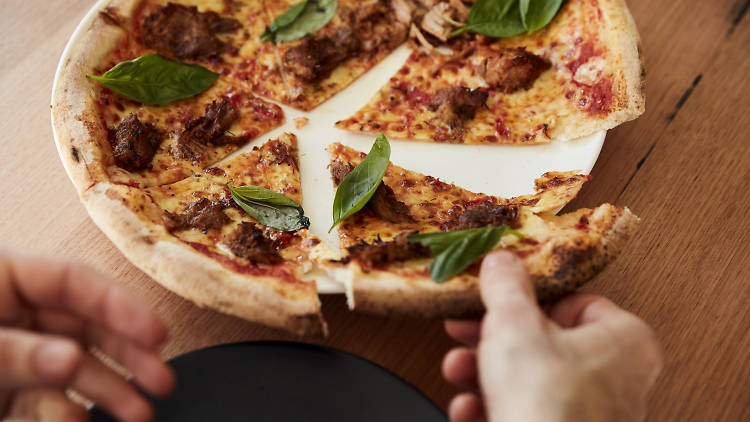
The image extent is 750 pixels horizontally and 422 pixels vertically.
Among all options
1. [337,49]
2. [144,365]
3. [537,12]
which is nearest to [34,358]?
[144,365]

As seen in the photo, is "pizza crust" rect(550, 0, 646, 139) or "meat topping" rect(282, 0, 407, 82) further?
"meat topping" rect(282, 0, 407, 82)

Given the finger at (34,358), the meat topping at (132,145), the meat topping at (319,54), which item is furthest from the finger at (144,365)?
the meat topping at (319,54)

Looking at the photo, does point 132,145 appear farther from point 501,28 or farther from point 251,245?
point 501,28

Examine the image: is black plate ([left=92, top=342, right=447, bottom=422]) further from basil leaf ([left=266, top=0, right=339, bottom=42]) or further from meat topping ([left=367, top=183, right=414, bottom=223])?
basil leaf ([left=266, top=0, right=339, bottom=42])

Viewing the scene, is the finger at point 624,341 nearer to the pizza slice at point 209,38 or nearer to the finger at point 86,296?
the finger at point 86,296

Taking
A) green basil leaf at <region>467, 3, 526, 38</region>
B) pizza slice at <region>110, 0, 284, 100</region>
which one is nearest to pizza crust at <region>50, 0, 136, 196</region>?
pizza slice at <region>110, 0, 284, 100</region>
